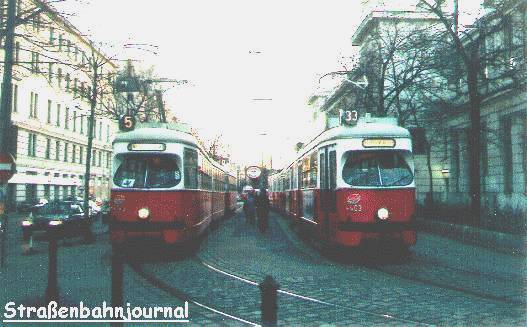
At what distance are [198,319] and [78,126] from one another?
6044cm

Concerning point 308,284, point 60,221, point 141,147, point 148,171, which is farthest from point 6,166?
point 60,221

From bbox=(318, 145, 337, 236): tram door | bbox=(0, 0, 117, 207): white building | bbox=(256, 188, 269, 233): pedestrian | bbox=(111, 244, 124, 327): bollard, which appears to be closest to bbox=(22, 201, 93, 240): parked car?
bbox=(256, 188, 269, 233): pedestrian

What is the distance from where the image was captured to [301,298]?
→ 916cm

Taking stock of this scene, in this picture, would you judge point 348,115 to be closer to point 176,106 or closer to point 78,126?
point 176,106

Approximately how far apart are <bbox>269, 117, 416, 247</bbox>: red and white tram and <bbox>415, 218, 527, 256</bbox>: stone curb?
637 mm

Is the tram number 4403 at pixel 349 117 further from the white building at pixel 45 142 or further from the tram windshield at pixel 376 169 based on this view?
the white building at pixel 45 142

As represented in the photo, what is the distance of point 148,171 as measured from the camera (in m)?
14.7

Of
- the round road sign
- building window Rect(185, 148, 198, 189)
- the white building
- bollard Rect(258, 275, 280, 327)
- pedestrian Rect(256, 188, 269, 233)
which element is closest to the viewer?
bollard Rect(258, 275, 280, 327)

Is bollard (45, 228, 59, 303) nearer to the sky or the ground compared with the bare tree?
nearer to the ground

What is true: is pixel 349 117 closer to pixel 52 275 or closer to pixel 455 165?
pixel 52 275

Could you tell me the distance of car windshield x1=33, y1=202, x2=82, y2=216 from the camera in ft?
75.1

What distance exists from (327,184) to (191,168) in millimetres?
3590

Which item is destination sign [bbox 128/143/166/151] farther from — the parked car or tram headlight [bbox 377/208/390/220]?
the parked car

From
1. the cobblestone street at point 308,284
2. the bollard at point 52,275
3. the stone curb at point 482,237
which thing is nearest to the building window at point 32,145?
the cobblestone street at point 308,284
